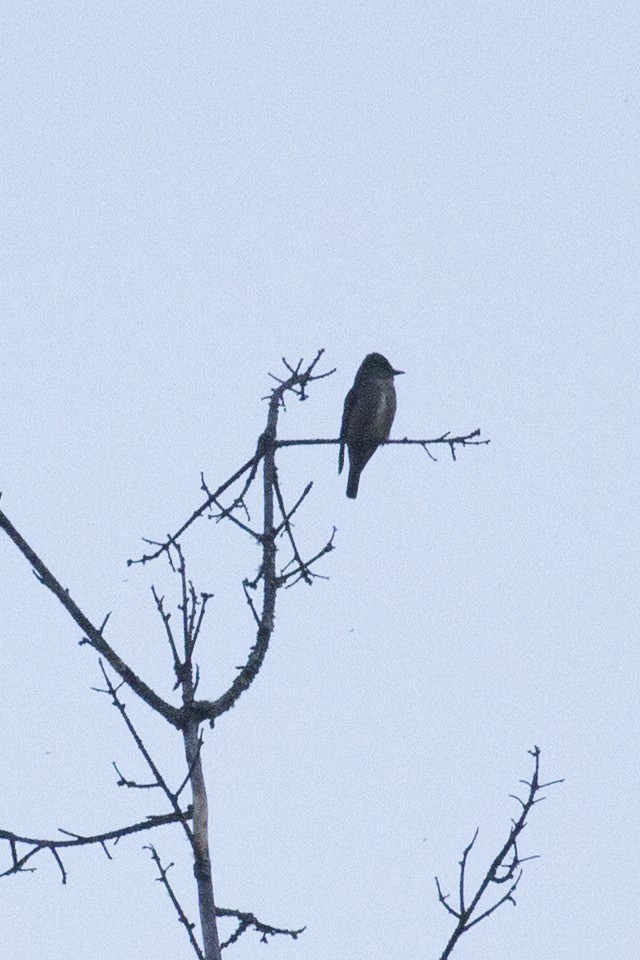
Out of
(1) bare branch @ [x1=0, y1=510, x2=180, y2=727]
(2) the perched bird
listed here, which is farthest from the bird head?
(1) bare branch @ [x1=0, y1=510, x2=180, y2=727]

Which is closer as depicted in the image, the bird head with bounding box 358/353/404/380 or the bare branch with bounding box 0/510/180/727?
the bare branch with bounding box 0/510/180/727

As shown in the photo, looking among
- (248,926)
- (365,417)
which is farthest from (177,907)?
(365,417)

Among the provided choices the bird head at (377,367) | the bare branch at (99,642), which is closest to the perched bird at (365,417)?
the bird head at (377,367)

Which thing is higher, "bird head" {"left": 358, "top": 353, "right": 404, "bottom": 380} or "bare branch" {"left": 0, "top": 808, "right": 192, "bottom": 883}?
"bird head" {"left": 358, "top": 353, "right": 404, "bottom": 380}

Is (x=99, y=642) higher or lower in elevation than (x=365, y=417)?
lower

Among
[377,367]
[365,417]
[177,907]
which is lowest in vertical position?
[177,907]

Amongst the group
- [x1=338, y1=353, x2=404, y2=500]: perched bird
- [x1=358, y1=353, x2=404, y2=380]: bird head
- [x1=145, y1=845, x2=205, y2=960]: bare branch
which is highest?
[x1=358, y1=353, x2=404, y2=380]: bird head

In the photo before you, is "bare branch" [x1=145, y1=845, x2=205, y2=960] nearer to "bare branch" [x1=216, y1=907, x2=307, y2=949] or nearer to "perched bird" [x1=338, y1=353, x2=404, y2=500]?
"bare branch" [x1=216, y1=907, x2=307, y2=949]

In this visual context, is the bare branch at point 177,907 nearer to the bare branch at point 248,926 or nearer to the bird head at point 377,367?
the bare branch at point 248,926

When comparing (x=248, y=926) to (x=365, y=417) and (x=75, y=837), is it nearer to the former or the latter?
(x=75, y=837)

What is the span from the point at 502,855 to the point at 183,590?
93cm

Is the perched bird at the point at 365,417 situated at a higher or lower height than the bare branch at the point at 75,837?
higher

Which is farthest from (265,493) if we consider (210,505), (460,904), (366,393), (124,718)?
(366,393)

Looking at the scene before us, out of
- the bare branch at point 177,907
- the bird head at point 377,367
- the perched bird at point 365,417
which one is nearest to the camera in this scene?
the bare branch at point 177,907
